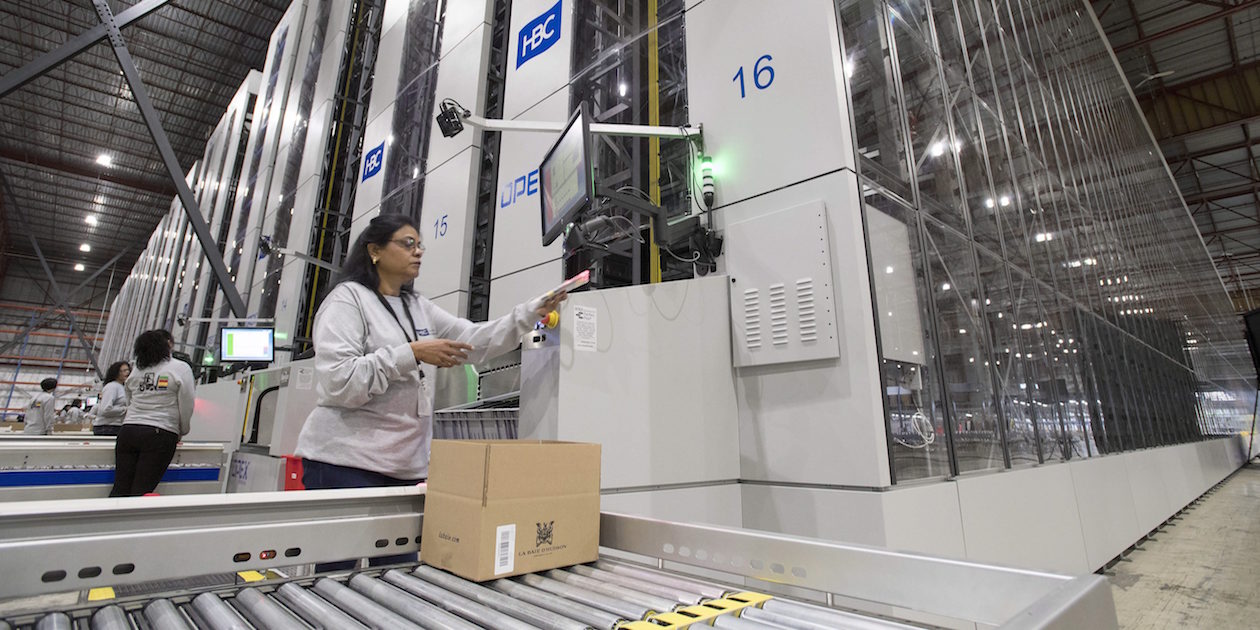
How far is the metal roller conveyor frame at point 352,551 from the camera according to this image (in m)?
0.64

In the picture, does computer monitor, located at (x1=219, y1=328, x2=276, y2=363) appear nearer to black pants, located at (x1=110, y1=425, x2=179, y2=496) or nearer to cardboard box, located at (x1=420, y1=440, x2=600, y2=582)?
black pants, located at (x1=110, y1=425, x2=179, y2=496)

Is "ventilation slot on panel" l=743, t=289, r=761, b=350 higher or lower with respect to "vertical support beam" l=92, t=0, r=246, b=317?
lower

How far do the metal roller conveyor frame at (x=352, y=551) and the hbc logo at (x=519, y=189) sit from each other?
3.16 metres

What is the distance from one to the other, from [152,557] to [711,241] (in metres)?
2.33

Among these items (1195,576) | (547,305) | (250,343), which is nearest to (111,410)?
(250,343)

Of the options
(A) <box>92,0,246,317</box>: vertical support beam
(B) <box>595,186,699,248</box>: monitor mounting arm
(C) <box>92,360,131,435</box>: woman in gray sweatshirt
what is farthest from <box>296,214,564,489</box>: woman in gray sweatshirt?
(A) <box>92,0,246,317</box>: vertical support beam

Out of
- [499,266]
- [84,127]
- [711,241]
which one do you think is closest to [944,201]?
[711,241]

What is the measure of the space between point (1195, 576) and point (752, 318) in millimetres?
3508

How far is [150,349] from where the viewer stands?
144 inches

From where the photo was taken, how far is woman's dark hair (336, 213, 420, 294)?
5.40 feet

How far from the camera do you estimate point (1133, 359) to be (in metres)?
6.59

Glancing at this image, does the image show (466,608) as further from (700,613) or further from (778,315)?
(778,315)

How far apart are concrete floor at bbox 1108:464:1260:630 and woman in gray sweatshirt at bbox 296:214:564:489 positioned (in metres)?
2.89

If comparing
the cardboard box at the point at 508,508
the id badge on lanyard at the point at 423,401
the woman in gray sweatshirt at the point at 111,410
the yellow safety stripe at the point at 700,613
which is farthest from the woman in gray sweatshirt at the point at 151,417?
the yellow safety stripe at the point at 700,613
